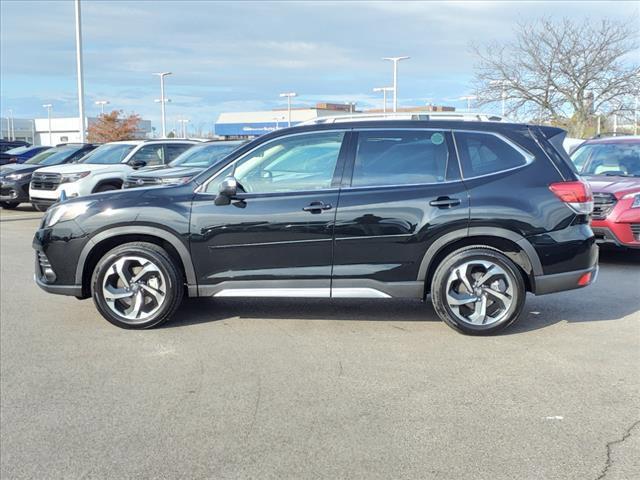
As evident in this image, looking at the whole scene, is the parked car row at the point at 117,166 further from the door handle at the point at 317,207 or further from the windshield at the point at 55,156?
the door handle at the point at 317,207

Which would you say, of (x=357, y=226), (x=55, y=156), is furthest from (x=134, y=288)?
(x=55, y=156)

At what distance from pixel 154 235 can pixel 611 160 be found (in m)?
7.39

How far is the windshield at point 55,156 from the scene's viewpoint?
17562 millimetres

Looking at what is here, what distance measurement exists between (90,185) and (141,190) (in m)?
8.42

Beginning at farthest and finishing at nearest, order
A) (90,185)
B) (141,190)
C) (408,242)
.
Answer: (90,185) → (141,190) → (408,242)

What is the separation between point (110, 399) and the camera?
14.4ft

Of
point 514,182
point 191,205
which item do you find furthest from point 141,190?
point 514,182

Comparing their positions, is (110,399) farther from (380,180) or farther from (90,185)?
(90,185)

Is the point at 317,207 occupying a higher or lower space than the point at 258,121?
lower

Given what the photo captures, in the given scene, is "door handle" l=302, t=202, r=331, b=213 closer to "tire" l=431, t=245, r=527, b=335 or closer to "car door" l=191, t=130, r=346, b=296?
"car door" l=191, t=130, r=346, b=296

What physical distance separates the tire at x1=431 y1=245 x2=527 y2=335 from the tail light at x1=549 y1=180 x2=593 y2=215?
70 centimetres

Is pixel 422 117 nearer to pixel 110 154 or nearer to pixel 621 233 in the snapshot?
pixel 621 233

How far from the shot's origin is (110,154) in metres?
15.1

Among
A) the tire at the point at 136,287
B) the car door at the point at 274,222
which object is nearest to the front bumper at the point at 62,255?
the tire at the point at 136,287
